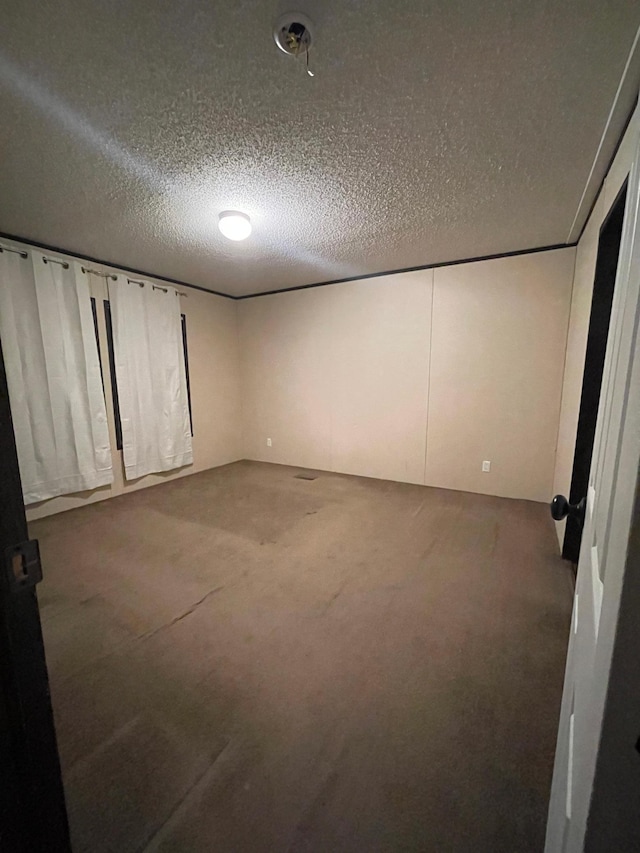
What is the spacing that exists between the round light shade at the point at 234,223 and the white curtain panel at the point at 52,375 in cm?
176

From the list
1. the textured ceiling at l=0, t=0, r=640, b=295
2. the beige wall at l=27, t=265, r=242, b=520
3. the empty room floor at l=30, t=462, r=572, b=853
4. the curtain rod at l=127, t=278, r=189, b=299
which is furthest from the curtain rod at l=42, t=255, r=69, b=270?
the empty room floor at l=30, t=462, r=572, b=853

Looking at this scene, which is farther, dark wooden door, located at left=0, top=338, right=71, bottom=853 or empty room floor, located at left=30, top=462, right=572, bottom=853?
empty room floor, located at left=30, top=462, right=572, bottom=853

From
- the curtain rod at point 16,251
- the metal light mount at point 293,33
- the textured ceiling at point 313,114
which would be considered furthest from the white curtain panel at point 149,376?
the metal light mount at point 293,33

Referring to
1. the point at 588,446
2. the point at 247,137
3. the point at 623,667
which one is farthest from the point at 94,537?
the point at 588,446

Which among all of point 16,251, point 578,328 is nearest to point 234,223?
point 16,251

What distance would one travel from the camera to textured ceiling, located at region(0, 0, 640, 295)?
41.9 inches

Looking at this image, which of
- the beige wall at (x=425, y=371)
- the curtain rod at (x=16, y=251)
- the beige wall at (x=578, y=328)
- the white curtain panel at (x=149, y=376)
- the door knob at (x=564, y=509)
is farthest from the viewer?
the white curtain panel at (x=149, y=376)

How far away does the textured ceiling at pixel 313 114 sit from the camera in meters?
1.07

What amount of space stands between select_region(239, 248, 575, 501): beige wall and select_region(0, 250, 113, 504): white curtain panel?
215 cm

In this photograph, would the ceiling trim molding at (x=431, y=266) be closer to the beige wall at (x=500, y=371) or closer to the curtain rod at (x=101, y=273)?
the beige wall at (x=500, y=371)

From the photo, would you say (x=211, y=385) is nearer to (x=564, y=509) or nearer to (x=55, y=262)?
(x=55, y=262)

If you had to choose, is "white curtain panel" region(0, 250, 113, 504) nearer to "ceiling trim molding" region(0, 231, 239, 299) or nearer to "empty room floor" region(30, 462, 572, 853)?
"ceiling trim molding" region(0, 231, 239, 299)

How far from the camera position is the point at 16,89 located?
51.3 inches

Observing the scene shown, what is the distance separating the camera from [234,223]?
2.29 m
